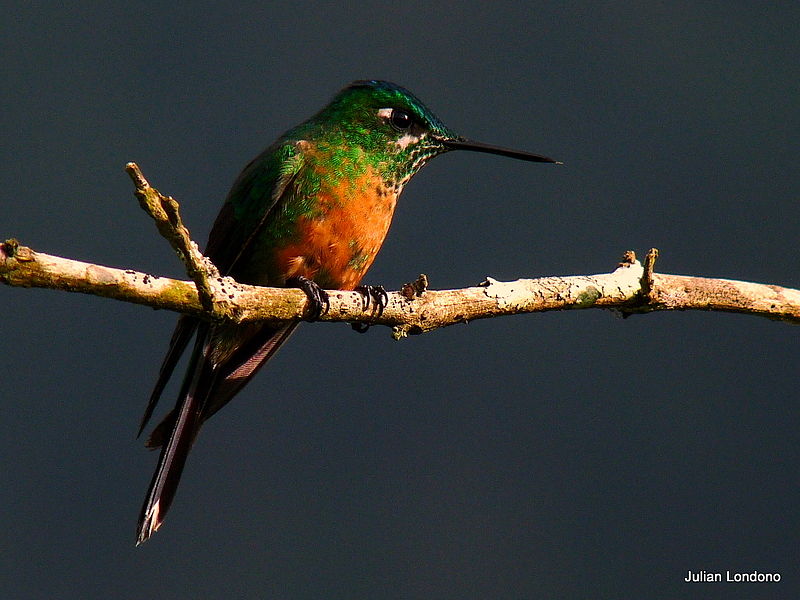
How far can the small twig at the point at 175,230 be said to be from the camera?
2240mm

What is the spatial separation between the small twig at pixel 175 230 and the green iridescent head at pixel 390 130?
4.96ft

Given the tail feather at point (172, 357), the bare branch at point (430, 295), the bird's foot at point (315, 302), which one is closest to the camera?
the bare branch at point (430, 295)

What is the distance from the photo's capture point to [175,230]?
2.36m

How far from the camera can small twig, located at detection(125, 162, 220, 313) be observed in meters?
2.24

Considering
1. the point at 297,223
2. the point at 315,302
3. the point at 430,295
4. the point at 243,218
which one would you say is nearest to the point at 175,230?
the point at 315,302

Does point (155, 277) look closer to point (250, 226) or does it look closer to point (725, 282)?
point (250, 226)

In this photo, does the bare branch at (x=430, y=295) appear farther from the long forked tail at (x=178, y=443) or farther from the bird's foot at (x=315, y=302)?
the long forked tail at (x=178, y=443)

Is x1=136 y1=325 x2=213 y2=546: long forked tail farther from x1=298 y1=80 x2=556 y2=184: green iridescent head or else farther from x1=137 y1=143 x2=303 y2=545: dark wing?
x1=298 y1=80 x2=556 y2=184: green iridescent head

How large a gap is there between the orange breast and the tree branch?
2.01 ft

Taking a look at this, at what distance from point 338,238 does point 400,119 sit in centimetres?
72

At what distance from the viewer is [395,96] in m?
4.03

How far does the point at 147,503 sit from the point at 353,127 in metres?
1.77

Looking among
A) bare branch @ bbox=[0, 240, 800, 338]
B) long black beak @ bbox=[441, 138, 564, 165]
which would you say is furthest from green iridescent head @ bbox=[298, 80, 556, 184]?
bare branch @ bbox=[0, 240, 800, 338]

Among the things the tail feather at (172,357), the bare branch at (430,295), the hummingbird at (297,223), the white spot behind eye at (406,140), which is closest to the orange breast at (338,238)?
the hummingbird at (297,223)
